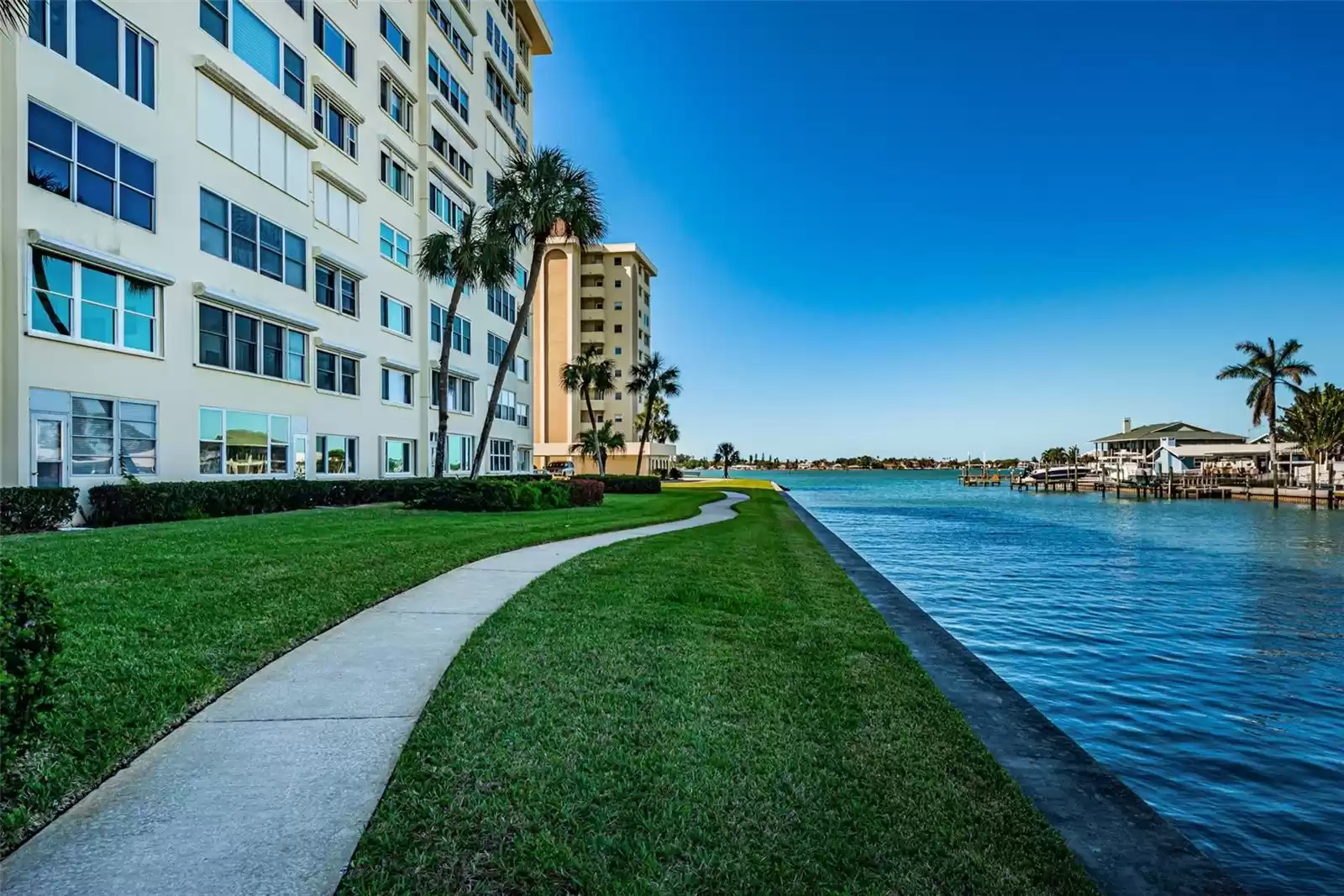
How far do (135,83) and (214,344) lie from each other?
6.22m

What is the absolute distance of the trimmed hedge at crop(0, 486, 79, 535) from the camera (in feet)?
41.2

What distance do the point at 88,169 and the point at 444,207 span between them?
19.5 metres

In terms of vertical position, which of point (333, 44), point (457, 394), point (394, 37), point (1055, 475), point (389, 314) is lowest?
point (1055, 475)

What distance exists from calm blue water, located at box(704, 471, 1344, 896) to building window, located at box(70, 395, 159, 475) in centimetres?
1716

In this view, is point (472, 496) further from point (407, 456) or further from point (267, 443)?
point (407, 456)

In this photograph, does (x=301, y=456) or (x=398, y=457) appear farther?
(x=398, y=457)

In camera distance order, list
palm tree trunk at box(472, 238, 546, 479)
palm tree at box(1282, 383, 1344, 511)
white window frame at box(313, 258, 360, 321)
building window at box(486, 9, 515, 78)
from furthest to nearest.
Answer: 1. palm tree at box(1282, 383, 1344, 511)
2. building window at box(486, 9, 515, 78)
3. palm tree trunk at box(472, 238, 546, 479)
4. white window frame at box(313, 258, 360, 321)

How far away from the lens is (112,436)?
51.6 feet

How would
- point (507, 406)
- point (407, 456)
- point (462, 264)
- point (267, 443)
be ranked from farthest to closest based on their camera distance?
point (507, 406) < point (407, 456) < point (462, 264) < point (267, 443)

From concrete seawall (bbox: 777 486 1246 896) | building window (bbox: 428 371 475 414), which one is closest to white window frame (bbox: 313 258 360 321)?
building window (bbox: 428 371 475 414)

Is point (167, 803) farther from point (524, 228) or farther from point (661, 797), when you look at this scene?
point (524, 228)

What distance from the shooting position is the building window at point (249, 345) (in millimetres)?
18766

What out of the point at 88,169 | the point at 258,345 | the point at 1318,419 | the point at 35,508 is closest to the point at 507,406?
the point at 258,345

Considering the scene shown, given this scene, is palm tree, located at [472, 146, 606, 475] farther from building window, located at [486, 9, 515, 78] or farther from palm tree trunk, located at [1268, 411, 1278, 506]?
palm tree trunk, located at [1268, 411, 1278, 506]
